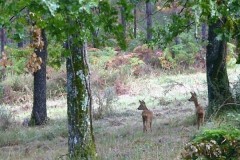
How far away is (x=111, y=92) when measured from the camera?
15.5 m

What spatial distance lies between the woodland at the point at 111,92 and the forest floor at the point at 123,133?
27 millimetres

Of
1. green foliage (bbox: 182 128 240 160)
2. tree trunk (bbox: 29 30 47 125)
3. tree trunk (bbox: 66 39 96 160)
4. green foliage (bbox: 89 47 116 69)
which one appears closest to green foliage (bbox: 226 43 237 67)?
green foliage (bbox: 89 47 116 69)

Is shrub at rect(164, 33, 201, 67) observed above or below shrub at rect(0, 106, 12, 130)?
above

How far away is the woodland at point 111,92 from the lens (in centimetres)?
372

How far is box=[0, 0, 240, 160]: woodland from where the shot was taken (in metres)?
3.72

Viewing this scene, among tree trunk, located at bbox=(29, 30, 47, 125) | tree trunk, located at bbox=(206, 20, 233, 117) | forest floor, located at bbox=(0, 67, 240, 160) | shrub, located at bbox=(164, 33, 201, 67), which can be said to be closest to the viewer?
forest floor, located at bbox=(0, 67, 240, 160)

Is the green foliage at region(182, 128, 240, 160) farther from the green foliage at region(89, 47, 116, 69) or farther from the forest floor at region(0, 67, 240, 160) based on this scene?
the green foliage at region(89, 47, 116, 69)

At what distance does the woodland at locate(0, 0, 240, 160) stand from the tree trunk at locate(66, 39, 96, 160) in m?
0.02

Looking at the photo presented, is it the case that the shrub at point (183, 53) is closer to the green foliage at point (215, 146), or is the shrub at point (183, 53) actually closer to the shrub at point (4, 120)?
the shrub at point (4, 120)

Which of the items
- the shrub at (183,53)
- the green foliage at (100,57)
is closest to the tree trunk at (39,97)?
the green foliage at (100,57)

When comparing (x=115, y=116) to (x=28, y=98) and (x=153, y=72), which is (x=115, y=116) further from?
(x=153, y=72)

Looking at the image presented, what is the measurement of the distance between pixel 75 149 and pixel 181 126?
3.69m

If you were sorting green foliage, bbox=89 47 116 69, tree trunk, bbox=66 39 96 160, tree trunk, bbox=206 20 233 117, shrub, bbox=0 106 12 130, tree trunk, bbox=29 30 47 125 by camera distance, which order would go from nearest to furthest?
tree trunk, bbox=66 39 96 160, tree trunk, bbox=206 20 233 117, shrub, bbox=0 106 12 130, tree trunk, bbox=29 30 47 125, green foliage, bbox=89 47 116 69

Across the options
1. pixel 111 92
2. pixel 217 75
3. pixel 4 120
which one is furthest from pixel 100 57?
pixel 217 75
